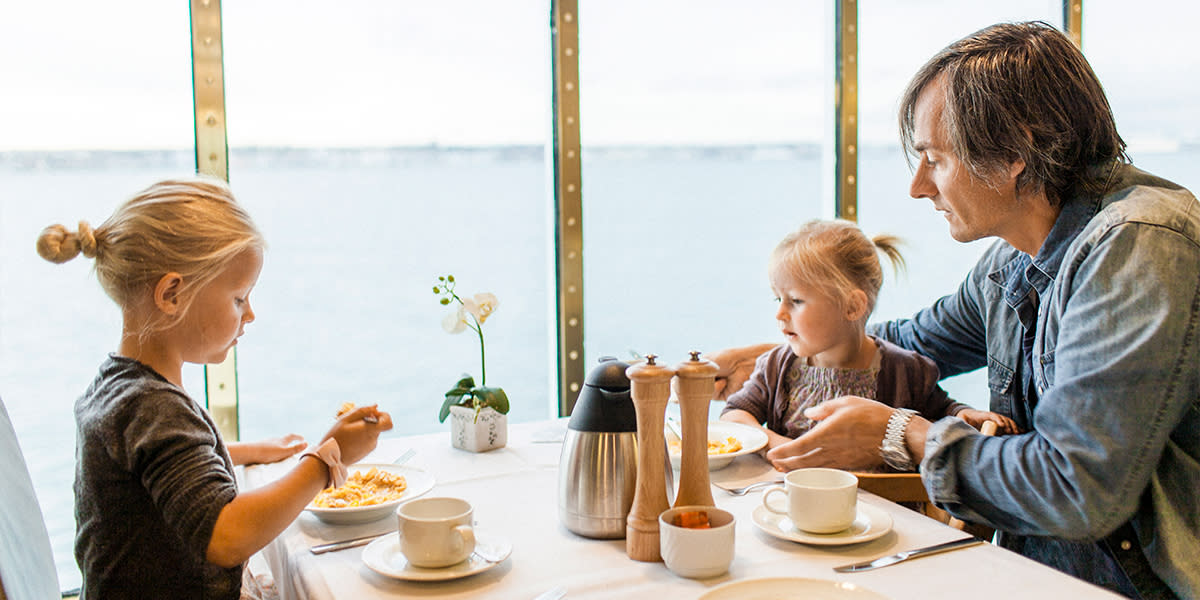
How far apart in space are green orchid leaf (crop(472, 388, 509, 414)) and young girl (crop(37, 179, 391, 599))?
0.41m

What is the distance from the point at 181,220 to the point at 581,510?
0.68m

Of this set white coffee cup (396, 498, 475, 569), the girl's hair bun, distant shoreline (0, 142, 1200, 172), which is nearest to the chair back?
the girl's hair bun

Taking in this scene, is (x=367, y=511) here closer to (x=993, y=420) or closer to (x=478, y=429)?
(x=478, y=429)

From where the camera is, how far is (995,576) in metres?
1.01

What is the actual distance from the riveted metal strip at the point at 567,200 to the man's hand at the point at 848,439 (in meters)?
1.23

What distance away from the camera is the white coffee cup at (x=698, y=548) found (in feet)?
3.23

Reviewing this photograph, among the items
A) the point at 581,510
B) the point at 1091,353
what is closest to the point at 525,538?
the point at 581,510

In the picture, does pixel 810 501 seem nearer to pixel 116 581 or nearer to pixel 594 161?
pixel 116 581

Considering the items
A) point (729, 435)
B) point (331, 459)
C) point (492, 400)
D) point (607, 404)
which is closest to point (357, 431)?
point (331, 459)

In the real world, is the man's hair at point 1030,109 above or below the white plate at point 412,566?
above

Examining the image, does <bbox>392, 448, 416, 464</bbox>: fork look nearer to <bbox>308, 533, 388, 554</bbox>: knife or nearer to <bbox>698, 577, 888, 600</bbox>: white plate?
<bbox>308, 533, 388, 554</bbox>: knife

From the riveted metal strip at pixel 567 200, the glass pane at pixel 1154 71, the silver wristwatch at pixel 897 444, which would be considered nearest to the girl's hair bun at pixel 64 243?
the silver wristwatch at pixel 897 444

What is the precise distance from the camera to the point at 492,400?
166 cm

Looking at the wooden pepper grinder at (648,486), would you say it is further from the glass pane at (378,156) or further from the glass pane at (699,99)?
the glass pane at (378,156)
